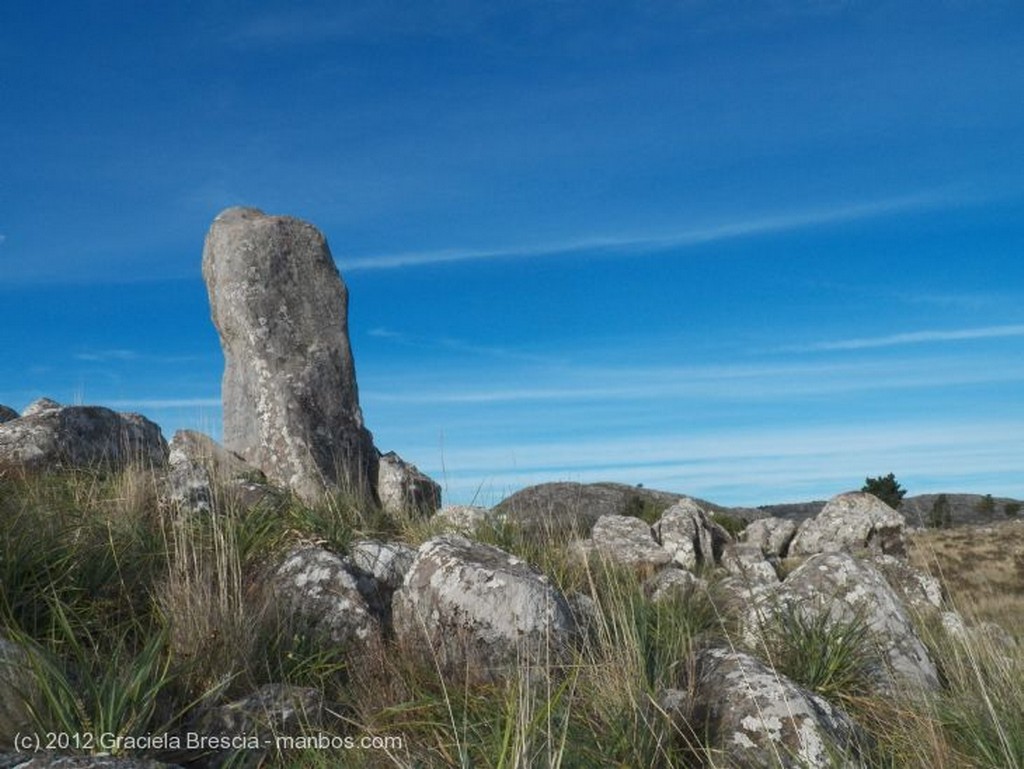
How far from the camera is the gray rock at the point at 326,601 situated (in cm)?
708

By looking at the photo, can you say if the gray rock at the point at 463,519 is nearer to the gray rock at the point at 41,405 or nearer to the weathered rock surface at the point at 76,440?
the weathered rock surface at the point at 76,440

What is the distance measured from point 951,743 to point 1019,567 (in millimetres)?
32790

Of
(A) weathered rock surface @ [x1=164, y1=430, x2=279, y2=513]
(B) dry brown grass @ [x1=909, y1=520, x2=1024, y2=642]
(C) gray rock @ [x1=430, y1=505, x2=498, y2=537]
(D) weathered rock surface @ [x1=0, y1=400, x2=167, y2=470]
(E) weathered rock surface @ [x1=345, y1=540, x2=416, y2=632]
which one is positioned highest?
(D) weathered rock surface @ [x1=0, y1=400, x2=167, y2=470]

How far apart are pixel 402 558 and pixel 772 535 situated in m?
21.5

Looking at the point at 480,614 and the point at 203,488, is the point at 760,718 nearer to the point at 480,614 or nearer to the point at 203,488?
the point at 480,614

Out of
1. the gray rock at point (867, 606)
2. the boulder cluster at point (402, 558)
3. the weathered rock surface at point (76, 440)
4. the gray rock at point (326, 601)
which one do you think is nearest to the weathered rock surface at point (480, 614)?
the boulder cluster at point (402, 558)

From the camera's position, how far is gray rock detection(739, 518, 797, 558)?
27.5 metres

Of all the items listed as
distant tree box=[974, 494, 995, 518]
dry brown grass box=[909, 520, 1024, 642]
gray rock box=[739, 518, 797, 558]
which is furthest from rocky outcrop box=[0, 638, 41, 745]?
distant tree box=[974, 494, 995, 518]

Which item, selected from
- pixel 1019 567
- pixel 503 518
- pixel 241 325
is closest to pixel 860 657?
pixel 503 518

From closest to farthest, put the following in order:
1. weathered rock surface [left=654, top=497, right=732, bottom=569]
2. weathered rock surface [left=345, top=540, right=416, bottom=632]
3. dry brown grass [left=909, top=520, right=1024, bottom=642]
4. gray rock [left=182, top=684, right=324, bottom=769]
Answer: gray rock [left=182, top=684, right=324, bottom=769] → weathered rock surface [left=345, top=540, right=416, bottom=632] → weathered rock surface [left=654, top=497, right=732, bottom=569] → dry brown grass [left=909, top=520, right=1024, bottom=642]

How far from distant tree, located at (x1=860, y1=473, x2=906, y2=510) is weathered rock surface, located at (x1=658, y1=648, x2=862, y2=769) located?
50998 millimetres

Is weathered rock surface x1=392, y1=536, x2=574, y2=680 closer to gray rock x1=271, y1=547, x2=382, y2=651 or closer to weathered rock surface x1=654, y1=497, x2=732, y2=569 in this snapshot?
gray rock x1=271, y1=547, x2=382, y2=651

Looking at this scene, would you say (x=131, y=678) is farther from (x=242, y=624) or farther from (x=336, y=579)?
(x=336, y=579)

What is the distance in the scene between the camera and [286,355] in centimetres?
1516
